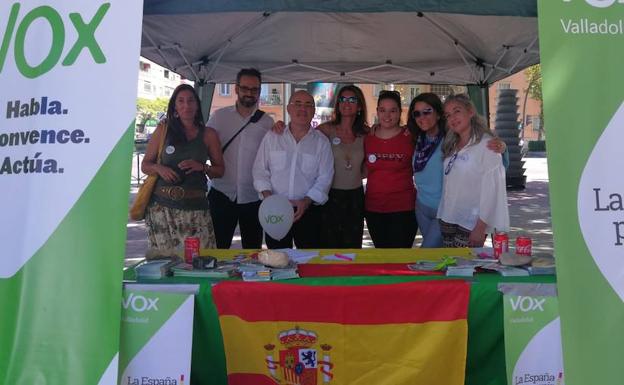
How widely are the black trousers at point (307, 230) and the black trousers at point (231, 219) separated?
0.30 meters

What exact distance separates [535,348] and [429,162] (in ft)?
4.89

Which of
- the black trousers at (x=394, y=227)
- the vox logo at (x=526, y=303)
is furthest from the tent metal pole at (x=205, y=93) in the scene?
the vox logo at (x=526, y=303)

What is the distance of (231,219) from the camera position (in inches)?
154

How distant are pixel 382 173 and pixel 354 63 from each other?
1.97 meters

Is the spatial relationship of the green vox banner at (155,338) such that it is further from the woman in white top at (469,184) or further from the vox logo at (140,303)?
the woman in white top at (469,184)

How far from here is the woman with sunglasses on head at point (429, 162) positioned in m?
3.28

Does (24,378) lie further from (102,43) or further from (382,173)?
(382,173)

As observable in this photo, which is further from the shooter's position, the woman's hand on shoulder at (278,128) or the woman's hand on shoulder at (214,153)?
the woman's hand on shoulder at (278,128)

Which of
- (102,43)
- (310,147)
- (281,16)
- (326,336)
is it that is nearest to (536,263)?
(326,336)

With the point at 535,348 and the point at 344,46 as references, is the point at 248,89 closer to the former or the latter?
the point at 344,46

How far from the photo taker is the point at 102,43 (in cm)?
155

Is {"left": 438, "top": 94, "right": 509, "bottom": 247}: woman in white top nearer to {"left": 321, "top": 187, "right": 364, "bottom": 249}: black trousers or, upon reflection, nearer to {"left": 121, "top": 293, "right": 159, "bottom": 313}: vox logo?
{"left": 321, "top": 187, "right": 364, "bottom": 249}: black trousers

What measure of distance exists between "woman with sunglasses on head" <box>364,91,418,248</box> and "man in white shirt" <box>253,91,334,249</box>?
280 mm

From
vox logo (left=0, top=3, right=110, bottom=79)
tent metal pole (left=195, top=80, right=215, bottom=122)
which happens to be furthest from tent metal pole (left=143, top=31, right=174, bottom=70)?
vox logo (left=0, top=3, right=110, bottom=79)
